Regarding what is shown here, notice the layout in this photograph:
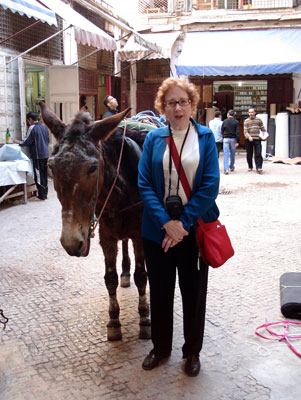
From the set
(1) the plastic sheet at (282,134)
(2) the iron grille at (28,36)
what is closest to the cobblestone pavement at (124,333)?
(2) the iron grille at (28,36)

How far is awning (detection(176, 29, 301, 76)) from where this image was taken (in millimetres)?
15805

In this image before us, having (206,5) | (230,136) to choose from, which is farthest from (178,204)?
(206,5)

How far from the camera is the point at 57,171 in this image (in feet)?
9.53

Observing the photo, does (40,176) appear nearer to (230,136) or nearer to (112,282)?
(230,136)

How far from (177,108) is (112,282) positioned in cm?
167

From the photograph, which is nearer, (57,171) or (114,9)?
(57,171)

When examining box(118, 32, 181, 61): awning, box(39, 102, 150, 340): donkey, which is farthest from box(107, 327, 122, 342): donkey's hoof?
box(118, 32, 181, 61): awning

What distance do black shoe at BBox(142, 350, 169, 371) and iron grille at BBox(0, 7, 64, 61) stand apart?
921 cm

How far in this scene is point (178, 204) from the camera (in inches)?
117

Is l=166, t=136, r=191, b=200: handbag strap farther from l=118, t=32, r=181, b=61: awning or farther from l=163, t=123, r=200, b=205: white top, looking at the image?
l=118, t=32, r=181, b=61: awning

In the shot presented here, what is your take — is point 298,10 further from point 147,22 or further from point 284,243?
point 284,243

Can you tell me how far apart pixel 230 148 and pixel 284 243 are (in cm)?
780

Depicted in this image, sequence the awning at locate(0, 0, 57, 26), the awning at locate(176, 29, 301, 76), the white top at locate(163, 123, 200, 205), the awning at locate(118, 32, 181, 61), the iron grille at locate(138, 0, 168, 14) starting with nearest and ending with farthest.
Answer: the white top at locate(163, 123, 200, 205) → the awning at locate(0, 0, 57, 26) → the awning at locate(176, 29, 301, 76) → the awning at locate(118, 32, 181, 61) → the iron grille at locate(138, 0, 168, 14)

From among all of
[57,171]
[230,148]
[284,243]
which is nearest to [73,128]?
[57,171]
